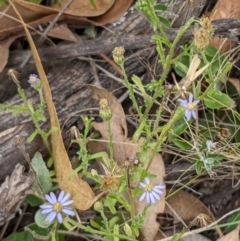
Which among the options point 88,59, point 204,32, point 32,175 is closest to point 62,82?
point 88,59

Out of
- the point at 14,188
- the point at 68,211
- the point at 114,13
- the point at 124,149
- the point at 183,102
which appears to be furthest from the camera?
the point at 114,13

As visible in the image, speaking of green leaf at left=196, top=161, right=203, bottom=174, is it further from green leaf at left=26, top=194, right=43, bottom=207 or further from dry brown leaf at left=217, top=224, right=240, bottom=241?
green leaf at left=26, top=194, right=43, bottom=207

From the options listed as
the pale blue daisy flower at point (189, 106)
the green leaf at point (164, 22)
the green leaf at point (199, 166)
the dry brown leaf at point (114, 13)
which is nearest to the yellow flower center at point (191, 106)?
the pale blue daisy flower at point (189, 106)

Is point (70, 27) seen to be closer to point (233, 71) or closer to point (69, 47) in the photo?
point (69, 47)

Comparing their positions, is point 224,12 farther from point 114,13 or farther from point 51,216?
point 51,216

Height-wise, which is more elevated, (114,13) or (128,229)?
(114,13)

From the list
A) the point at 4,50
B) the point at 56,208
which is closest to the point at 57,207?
the point at 56,208

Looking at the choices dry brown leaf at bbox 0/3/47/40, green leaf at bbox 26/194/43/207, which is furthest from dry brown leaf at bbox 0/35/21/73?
green leaf at bbox 26/194/43/207
